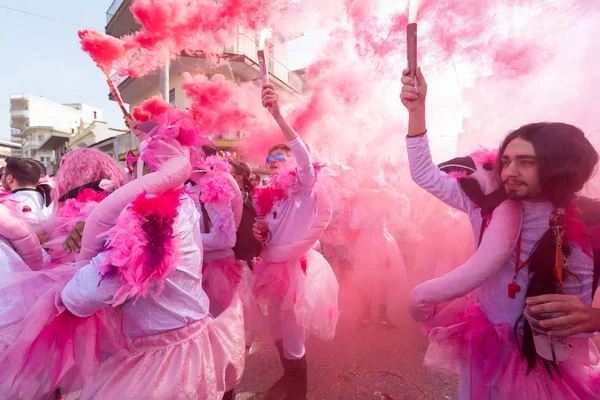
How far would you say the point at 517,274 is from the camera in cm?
145

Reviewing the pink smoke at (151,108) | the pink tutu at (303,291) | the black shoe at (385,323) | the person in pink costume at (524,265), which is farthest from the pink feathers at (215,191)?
the black shoe at (385,323)

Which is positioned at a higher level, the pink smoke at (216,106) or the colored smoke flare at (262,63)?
the pink smoke at (216,106)

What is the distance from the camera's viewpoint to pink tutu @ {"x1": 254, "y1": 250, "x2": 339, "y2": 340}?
97.9 inches

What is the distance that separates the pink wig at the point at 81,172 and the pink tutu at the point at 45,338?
1.01 metres

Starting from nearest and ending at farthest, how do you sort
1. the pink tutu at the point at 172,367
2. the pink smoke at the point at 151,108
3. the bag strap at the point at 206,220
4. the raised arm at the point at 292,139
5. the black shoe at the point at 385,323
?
the pink tutu at the point at 172,367, the raised arm at the point at 292,139, the bag strap at the point at 206,220, the pink smoke at the point at 151,108, the black shoe at the point at 385,323

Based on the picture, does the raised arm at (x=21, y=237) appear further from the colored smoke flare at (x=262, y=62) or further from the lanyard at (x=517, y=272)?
the lanyard at (x=517, y=272)

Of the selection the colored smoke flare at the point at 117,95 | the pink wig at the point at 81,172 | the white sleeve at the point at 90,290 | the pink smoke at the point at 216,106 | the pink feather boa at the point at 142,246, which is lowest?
the white sleeve at the point at 90,290

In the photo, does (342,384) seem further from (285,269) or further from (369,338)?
(285,269)

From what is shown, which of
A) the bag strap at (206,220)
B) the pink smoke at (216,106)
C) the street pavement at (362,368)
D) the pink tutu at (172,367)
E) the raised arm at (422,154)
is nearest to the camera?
the pink tutu at (172,367)

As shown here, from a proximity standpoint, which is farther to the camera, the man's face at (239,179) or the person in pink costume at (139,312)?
the man's face at (239,179)

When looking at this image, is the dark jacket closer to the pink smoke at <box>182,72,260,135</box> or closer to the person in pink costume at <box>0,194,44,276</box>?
the person in pink costume at <box>0,194,44,276</box>

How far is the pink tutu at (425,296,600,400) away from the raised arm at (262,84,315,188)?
4.42 ft

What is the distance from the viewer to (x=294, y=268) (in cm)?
267

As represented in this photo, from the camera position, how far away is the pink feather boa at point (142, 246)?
3.98 feet
